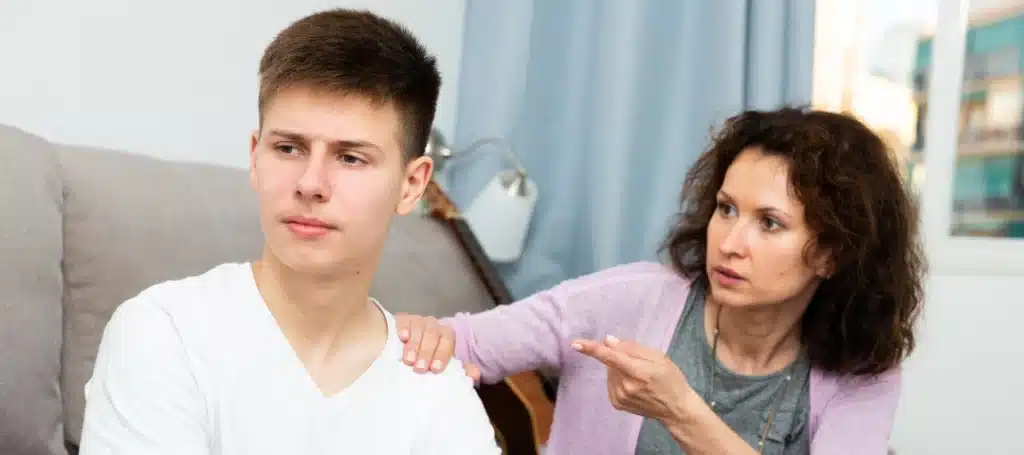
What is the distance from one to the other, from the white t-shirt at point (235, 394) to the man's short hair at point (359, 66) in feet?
0.74

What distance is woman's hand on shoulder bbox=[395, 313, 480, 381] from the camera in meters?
1.09

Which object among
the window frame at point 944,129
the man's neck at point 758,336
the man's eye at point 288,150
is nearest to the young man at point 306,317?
the man's eye at point 288,150

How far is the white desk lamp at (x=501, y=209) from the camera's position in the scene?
2.20 metres

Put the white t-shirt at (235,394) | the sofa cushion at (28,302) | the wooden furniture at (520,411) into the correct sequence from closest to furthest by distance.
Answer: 1. the white t-shirt at (235,394)
2. the sofa cushion at (28,302)
3. the wooden furniture at (520,411)

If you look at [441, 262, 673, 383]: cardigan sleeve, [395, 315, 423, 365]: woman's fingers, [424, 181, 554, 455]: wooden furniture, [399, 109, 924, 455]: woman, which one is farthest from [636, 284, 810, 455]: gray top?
[395, 315, 423, 365]: woman's fingers

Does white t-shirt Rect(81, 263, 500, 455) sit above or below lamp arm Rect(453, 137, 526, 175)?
below

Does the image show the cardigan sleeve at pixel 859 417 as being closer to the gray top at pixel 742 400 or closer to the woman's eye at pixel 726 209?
the gray top at pixel 742 400

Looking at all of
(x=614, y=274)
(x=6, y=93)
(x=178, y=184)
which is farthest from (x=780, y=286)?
(x=6, y=93)

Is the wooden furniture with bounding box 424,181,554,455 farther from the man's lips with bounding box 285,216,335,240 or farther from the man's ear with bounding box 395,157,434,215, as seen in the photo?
the man's lips with bounding box 285,216,335,240

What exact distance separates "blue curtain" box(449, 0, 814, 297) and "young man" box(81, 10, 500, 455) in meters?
1.16

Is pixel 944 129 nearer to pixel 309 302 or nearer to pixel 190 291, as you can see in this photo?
pixel 309 302

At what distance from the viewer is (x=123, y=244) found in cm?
144

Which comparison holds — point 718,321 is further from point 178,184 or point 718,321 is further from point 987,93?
point 987,93

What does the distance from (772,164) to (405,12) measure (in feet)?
3.80
